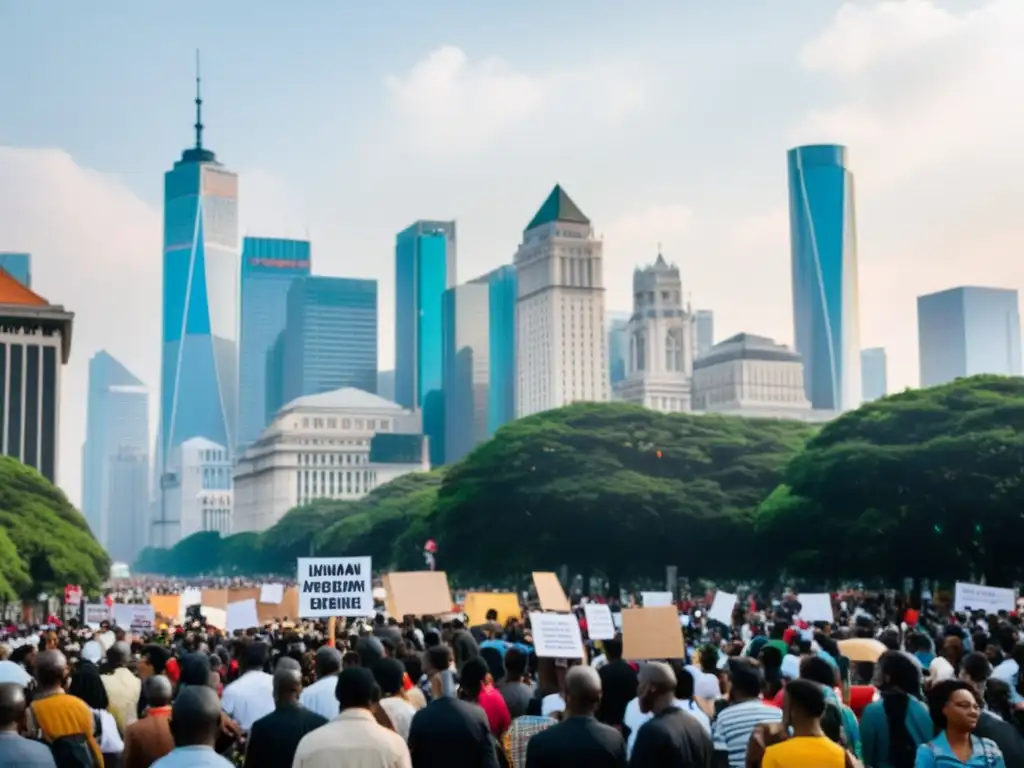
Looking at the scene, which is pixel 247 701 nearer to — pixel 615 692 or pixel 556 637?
pixel 556 637

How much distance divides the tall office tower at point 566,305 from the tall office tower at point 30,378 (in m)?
72.4

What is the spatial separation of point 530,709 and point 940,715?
3862mm

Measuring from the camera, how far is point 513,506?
7725 centimetres

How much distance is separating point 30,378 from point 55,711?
121 meters

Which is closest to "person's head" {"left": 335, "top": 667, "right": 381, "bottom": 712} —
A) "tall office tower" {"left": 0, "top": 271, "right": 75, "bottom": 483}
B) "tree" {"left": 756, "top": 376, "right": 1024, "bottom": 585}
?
"tree" {"left": 756, "top": 376, "right": 1024, "bottom": 585}

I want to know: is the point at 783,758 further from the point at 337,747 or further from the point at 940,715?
the point at 337,747

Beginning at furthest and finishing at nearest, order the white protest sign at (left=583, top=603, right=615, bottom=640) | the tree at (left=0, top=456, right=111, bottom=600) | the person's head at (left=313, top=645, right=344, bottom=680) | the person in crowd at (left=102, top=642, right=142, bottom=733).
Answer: the tree at (left=0, top=456, right=111, bottom=600)
the white protest sign at (left=583, top=603, right=615, bottom=640)
the person in crowd at (left=102, top=642, right=142, bottom=733)
the person's head at (left=313, top=645, right=344, bottom=680)

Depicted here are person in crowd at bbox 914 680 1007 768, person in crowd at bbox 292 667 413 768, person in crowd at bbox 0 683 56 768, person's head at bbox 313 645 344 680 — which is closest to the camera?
person in crowd at bbox 292 667 413 768

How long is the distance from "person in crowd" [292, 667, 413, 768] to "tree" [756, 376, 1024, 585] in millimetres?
49461

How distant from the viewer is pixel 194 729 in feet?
26.4

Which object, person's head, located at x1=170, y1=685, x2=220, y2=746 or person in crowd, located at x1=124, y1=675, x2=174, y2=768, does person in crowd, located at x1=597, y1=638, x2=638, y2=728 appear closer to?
person in crowd, located at x1=124, y1=675, x2=174, y2=768

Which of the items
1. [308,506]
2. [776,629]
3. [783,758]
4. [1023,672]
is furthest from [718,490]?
[308,506]

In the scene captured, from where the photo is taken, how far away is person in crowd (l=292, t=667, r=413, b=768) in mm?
8273

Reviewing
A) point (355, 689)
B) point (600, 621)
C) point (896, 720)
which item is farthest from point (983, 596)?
point (355, 689)
